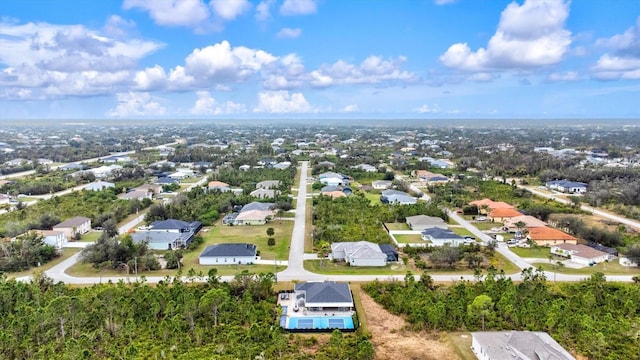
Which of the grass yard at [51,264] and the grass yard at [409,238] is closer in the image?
the grass yard at [51,264]

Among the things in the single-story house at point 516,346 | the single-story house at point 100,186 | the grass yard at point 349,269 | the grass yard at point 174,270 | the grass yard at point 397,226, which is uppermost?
the single-story house at point 516,346

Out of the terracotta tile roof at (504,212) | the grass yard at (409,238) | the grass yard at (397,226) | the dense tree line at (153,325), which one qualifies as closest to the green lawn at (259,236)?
the dense tree line at (153,325)

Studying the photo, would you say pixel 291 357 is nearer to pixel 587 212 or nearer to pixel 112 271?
pixel 112 271

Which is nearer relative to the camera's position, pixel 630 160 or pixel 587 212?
pixel 587 212

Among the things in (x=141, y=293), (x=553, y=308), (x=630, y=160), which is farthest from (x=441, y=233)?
(x=630, y=160)

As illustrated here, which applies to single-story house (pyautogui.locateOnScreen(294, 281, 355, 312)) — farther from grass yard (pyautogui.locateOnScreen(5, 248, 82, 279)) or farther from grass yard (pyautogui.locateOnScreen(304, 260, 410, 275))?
grass yard (pyautogui.locateOnScreen(5, 248, 82, 279))

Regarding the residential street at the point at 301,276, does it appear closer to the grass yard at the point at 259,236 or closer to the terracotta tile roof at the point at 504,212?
the grass yard at the point at 259,236

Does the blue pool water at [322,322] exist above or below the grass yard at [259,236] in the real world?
above

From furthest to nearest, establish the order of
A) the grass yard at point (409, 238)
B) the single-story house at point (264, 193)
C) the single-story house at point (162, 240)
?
the single-story house at point (264, 193) → the grass yard at point (409, 238) → the single-story house at point (162, 240)

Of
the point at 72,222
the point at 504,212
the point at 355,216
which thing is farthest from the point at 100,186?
the point at 504,212
